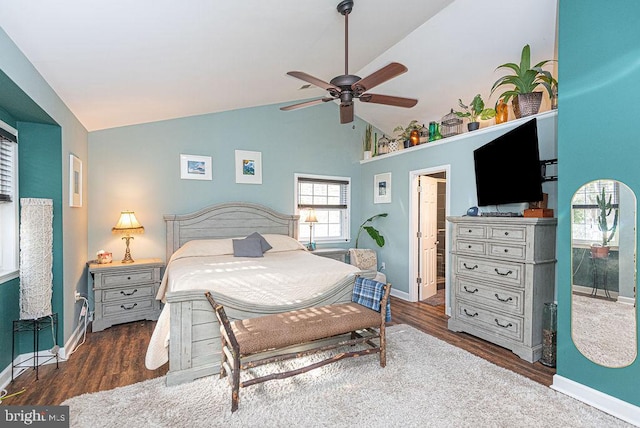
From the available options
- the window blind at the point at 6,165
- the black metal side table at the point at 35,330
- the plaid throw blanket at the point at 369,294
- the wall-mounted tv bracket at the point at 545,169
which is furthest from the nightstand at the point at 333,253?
the window blind at the point at 6,165

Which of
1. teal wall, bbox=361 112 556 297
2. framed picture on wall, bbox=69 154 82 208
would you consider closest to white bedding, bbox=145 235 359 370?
framed picture on wall, bbox=69 154 82 208

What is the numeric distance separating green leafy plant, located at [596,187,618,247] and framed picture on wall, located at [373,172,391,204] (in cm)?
316

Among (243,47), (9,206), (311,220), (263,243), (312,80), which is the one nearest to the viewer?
(312,80)

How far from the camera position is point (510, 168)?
3186 mm

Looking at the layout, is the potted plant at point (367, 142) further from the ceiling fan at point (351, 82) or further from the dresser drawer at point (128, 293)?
the dresser drawer at point (128, 293)

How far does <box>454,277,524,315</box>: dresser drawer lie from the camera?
2.98 metres

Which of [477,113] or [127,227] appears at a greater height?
[477,113]

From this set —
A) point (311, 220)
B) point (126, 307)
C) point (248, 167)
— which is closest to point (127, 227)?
point (126, 307)

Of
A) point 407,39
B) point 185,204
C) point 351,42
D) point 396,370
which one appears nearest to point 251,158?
point 185,204

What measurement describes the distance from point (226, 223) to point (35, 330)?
2406mm

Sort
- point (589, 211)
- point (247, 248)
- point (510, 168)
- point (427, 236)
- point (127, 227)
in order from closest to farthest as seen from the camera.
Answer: point (589, 211) < point (510, 168) < point (127, 227) < point (247, 248) < point (427, 236)

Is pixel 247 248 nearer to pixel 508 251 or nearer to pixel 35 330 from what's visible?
pixel 35 330

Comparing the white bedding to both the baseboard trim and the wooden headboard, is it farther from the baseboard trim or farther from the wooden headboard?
the baseboard trim

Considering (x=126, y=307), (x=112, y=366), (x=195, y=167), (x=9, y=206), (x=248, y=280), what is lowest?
(x=112, y=366)
